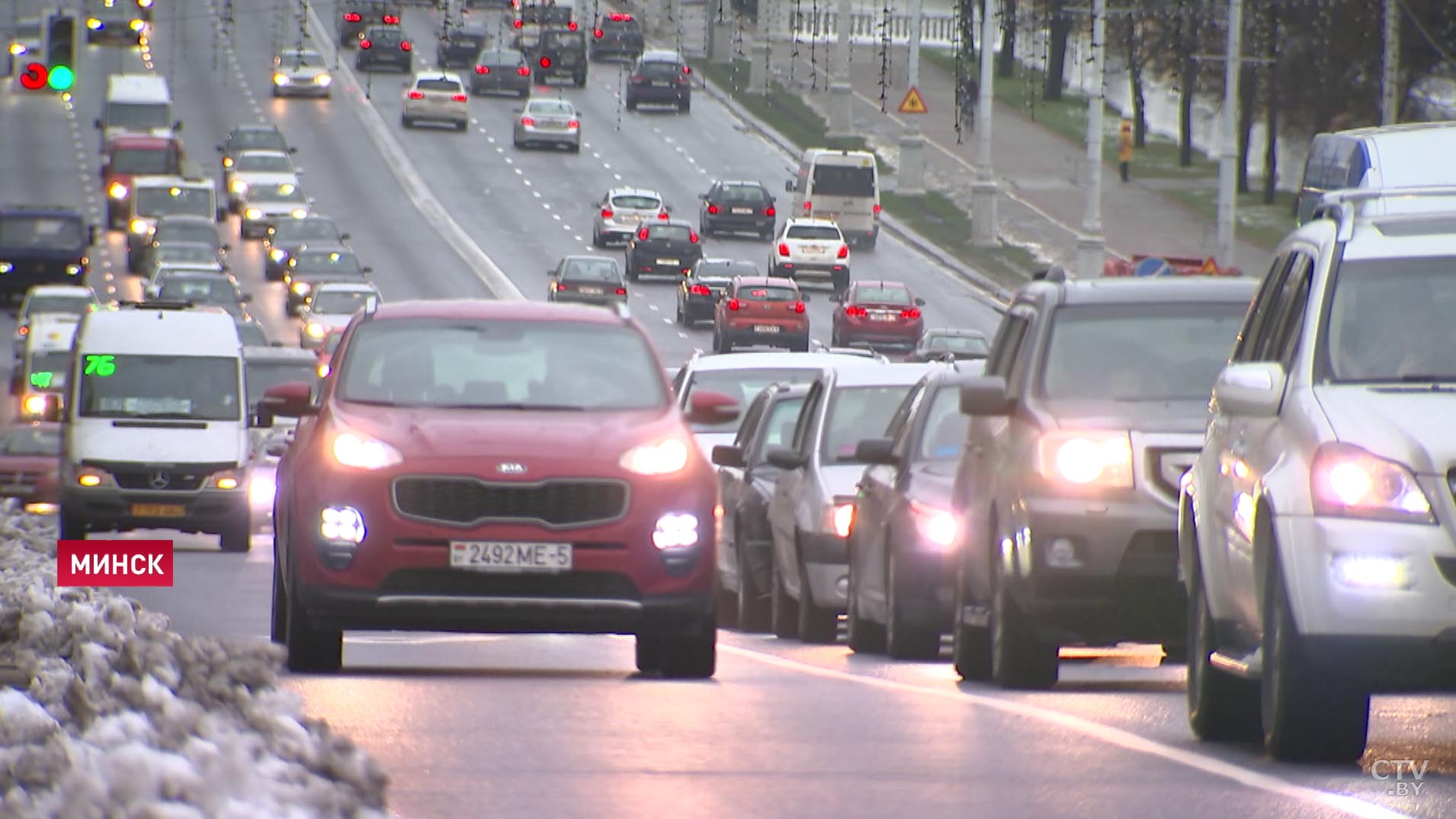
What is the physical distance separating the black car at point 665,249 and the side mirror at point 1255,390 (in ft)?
200

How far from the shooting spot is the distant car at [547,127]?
9100 cm

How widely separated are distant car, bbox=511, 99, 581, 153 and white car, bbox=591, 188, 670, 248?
14.1m

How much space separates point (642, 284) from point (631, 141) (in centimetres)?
2242

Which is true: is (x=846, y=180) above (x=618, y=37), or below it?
above

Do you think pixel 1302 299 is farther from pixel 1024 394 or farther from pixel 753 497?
pixel 753 497

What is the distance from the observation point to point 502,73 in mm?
101812

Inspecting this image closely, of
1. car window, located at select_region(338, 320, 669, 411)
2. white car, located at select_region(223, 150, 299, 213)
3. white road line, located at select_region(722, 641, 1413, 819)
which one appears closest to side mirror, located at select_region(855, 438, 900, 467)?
white road line, located at select_region(722, 641, 1413, 819)


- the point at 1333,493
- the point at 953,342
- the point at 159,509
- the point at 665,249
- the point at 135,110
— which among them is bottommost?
the point at 665,249

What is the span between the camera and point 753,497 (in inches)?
820

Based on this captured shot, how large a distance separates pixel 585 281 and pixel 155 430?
3110cm

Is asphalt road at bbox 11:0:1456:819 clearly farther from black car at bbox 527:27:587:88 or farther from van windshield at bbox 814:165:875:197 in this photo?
black car at bbox 527:27:587:88

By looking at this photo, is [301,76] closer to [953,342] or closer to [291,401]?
[953,342]

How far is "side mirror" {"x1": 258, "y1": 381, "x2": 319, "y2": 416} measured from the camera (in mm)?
14219

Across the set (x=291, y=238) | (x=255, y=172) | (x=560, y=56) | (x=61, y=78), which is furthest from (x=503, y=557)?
(x=560, y=56)
